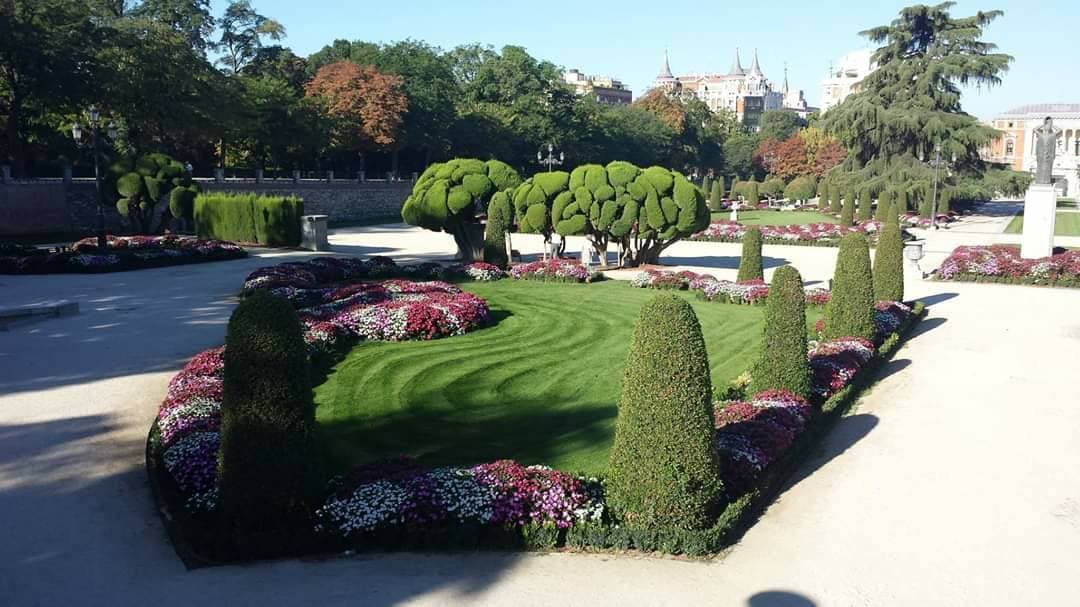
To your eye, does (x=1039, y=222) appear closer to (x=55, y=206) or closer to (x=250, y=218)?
(x=250, y=218)

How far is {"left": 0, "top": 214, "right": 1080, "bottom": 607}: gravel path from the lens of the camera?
622 centimetres

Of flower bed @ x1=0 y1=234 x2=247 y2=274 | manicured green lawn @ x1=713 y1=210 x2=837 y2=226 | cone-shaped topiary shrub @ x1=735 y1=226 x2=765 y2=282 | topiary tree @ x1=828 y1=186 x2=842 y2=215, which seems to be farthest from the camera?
topiary tree @ x1=828 y1=186 x2=842 y2=215

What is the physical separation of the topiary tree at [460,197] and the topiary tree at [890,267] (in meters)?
11.2

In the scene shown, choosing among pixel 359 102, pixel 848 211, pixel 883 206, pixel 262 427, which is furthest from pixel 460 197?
pixel 883 206

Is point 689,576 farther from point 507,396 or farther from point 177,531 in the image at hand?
point 507,396

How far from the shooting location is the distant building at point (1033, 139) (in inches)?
3541

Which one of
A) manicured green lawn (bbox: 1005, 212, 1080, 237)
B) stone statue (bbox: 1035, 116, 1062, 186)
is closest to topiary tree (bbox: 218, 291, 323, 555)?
stone statue (bbox: 1035, 116, 1062, 186)

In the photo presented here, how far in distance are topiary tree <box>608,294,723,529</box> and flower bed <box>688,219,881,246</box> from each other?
28878mm

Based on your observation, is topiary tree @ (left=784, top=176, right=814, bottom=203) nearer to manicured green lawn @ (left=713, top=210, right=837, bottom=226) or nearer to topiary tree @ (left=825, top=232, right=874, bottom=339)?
manicured green lawn @ (left=713, top=210, right=837, bottom=226)

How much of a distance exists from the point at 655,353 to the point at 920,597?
9.01ft

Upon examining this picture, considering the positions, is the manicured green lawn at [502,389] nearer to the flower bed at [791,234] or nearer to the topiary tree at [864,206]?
the flower bed at [791,234]

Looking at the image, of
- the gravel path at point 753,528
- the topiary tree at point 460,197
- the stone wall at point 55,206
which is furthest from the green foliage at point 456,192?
the stone wall at point 55,206

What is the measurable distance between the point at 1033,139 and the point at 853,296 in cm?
9574

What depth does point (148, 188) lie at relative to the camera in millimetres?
30203
